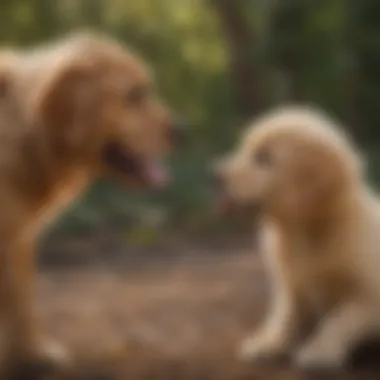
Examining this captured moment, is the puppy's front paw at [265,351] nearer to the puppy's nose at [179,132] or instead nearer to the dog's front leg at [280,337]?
the dog's front leg at [280,337]

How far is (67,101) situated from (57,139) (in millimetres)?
46

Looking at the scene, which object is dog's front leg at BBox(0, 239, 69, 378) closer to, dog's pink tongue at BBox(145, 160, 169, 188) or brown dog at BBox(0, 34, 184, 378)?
brown dog at BBox(0, 34, 184, 378)

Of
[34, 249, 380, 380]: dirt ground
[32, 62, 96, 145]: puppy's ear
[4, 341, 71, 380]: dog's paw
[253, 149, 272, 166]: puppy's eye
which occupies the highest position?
[32, 62, 96, 145]: puppy's ear

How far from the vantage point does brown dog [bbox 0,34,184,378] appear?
1.23 m

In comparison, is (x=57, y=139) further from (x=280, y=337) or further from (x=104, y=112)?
(x=280, y=337)

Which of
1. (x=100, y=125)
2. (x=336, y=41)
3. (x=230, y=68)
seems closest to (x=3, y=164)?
(x=100, y=125)

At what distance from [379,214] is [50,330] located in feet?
1.44

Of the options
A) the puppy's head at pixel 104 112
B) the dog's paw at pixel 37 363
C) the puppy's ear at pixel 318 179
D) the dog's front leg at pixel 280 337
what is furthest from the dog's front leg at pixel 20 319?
the puppy's ear at pixel 318 179

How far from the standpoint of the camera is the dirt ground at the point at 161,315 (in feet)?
4.25

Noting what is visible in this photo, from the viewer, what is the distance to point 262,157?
129cm

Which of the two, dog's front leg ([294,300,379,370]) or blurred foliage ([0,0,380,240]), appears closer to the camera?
dog's front leg ([294,300,379,370])

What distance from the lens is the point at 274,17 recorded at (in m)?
1.43

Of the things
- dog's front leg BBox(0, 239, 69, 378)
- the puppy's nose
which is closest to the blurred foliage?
the puppy's nose

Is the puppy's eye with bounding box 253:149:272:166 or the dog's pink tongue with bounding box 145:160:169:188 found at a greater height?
the dog's pink tongue with bounding box 145:160:169:188
